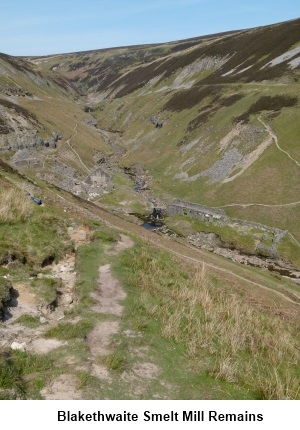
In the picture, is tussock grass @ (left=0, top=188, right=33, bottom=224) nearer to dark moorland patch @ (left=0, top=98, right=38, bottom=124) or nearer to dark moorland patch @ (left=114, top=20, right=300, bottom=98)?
dark moorland patch @ (left=0, top=98, right=38, bottom=124)

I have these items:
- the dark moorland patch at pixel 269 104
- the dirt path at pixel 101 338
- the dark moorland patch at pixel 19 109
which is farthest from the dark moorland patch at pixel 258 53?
the dirt path at pixel 101 338

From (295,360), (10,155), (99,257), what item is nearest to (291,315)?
(295,360)

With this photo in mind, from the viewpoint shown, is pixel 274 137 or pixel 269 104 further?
pixel 269 104

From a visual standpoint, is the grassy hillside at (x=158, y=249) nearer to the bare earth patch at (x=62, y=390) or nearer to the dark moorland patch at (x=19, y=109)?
the bare earth patch at (x=62, y=390)

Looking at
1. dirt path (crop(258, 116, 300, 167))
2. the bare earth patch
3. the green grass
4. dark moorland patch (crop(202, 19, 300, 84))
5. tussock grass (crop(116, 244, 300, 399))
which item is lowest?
tussock grass (crop(116, 244, 300, 399))

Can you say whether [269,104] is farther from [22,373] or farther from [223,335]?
[22,373]

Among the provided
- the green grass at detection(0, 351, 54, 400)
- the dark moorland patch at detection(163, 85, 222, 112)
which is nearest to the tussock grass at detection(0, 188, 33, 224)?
the green grass at detection(0, 351, 54, 400)

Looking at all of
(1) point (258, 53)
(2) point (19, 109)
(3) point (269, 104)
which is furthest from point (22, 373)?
(1) point (258, 53)
